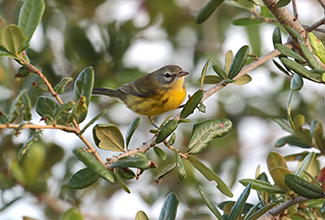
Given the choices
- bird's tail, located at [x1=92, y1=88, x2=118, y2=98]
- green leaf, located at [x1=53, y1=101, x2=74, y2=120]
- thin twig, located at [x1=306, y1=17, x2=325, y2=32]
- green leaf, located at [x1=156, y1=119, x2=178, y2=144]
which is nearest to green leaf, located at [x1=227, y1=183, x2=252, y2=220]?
green leaf, located at [x1=156, y1=119, x2=178, y2=144]

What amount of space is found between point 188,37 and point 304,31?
2.92m

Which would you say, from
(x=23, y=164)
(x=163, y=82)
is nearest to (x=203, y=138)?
(x=23, y=164)

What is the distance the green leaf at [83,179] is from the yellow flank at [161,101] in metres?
2.49

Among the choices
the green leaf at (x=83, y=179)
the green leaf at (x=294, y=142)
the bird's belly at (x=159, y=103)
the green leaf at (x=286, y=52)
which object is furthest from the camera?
the bird's belly at (x=159, y=103)

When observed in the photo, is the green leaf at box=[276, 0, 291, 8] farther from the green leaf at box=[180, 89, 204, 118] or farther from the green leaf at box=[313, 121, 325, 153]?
the green leaf at box=[313, 121, 325, 153]

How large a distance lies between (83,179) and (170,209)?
375mm

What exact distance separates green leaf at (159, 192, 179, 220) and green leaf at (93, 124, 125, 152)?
0.29 m

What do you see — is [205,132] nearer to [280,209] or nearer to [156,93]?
[280,209]

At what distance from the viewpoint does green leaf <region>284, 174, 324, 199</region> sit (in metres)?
1.30

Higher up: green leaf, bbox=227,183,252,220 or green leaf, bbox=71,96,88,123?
green leaf, bbox=71,96,88,123

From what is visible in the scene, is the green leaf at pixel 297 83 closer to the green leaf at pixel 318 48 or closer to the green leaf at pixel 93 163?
the green leaf at pixel 318 48

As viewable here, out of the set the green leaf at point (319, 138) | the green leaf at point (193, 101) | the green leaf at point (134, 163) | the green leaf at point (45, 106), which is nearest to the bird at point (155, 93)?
the green leaf at point (319, 138)

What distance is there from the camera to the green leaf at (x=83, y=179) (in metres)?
1.21

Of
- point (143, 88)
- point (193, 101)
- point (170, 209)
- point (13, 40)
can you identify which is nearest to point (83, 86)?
point (13, 40)
